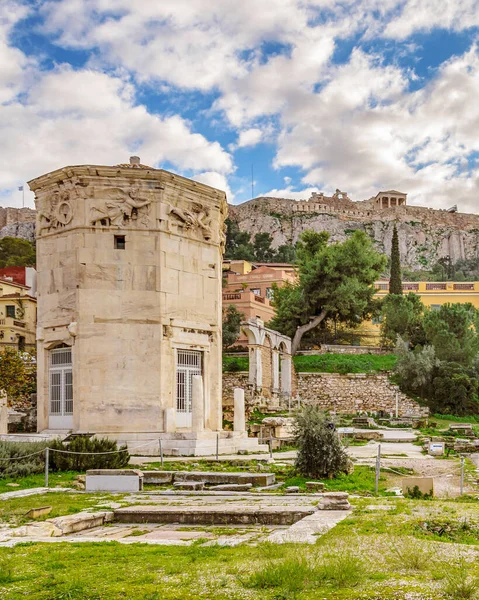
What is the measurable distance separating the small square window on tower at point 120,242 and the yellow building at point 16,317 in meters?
28.0

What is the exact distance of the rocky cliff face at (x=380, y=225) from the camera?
13000 cm

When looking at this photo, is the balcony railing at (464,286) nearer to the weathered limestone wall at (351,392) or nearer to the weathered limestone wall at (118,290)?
the weathered limestone wall at (351,392)

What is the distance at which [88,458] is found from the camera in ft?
50.5

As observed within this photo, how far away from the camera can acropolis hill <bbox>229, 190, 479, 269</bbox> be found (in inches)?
5123

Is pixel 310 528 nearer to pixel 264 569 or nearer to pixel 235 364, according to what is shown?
pixel 264 569

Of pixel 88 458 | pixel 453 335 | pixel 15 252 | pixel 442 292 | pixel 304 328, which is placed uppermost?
pixel 15 252

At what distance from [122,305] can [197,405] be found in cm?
358

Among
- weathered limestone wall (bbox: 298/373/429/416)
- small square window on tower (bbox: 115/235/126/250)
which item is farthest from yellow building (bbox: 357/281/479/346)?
small square window on tower (bbox: 115/235/126/250)

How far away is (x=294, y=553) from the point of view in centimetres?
591

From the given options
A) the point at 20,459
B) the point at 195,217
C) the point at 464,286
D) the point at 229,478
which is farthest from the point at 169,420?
the point at 464,286

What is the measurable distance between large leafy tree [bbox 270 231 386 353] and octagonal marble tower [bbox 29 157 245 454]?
28.1 metres

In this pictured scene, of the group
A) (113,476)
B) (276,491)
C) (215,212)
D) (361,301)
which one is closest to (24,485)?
(113,476)

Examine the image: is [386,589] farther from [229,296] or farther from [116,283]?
[229,296]

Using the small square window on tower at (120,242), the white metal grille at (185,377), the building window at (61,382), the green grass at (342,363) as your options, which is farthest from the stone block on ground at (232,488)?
the green grass at (342,363)
